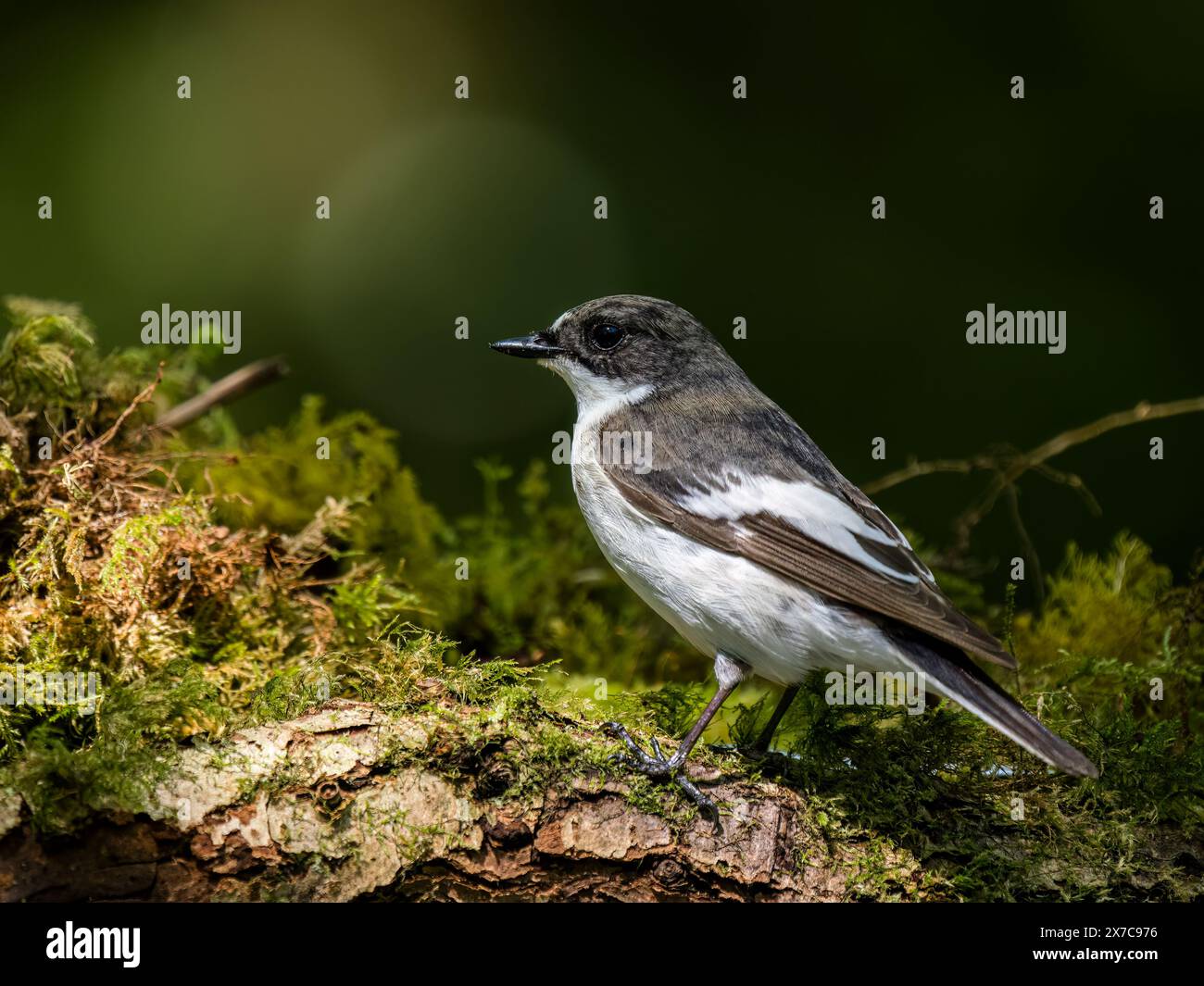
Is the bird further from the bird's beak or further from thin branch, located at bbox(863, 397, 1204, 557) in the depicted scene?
thin branch, located at bbox(863, 397, 1204, 557)

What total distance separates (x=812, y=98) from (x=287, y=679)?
20.1ft

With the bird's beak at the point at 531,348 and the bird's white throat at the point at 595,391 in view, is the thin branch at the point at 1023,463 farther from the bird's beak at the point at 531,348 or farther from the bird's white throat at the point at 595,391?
the bird's beak at the point at 531,348

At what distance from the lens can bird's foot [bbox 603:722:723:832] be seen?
258cm

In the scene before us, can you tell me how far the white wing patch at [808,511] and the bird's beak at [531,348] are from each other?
3.00 ft

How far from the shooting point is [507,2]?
25.0 feet

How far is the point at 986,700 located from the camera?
103 inches

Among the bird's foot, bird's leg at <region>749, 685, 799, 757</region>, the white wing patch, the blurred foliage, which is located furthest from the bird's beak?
the bird's foot

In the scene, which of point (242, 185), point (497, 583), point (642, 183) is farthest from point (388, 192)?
point (497, 583)

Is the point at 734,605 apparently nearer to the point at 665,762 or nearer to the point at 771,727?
the point at 771,727

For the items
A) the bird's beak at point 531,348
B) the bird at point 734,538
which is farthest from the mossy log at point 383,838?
the bird's beak at point 531,348

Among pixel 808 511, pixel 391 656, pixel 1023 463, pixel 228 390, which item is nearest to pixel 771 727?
pixel 808 511

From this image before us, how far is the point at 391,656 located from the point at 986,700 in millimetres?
1493

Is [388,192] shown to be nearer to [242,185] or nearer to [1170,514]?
[242,185]

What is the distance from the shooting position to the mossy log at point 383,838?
7.45 ft
